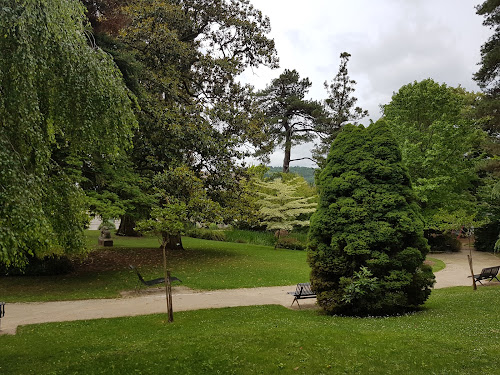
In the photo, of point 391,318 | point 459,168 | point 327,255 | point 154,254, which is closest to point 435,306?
point 391,318

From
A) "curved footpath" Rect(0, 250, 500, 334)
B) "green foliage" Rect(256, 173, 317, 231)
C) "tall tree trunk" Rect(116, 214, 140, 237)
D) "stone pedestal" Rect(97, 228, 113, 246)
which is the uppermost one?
"green foliage" Rect(256, 173, 317, 231)

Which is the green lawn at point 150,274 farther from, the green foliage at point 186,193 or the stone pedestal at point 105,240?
the green foliage at point 186,193

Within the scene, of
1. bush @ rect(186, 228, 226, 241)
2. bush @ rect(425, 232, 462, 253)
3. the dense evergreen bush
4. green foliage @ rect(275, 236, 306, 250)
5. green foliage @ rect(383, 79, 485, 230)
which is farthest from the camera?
bush @ rect(186, 228, 226, 241)

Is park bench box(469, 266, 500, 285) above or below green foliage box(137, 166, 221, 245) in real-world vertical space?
below

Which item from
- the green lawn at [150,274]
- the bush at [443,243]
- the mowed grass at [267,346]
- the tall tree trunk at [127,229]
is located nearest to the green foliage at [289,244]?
the green lawn at [150,274]

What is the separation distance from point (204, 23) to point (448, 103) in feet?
51.8

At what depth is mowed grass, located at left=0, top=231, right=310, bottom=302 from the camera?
11.6m

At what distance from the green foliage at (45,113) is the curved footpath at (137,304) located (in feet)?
12.4

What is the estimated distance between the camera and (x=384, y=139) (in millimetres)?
9156

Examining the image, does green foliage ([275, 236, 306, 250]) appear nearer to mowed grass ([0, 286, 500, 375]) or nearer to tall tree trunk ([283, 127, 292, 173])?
tall tree trunk ([283, 127, 292, 173])

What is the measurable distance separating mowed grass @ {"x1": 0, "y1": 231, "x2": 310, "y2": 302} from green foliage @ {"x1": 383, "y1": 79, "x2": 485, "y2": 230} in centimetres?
937

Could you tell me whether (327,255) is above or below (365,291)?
above

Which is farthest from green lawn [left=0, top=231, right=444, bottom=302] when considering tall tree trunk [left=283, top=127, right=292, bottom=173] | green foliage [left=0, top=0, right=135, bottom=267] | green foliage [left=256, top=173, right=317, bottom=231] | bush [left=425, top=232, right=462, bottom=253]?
tall tree trunk [left=283, top=127, right=292, bottom=173]

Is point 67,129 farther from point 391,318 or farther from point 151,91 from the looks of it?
point 151,91
